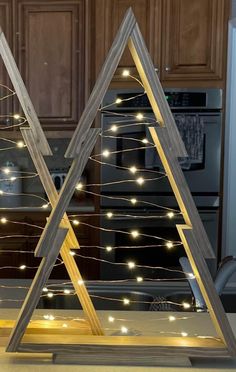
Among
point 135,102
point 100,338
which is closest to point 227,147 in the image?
point 135,102

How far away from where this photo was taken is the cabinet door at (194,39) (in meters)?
3.06

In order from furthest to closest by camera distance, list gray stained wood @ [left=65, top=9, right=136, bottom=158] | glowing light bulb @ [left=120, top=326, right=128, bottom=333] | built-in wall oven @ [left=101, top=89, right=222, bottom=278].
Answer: built-in wall oven @ [left=101, top=89, right=222, bottom=278] < glowing light bulb @ [left=120, top=326, right=128, bottom=333] < gray stained wood @ [left=65, top=9, right=136, bottom=158]

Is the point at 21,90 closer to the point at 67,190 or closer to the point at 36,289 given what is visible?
the point at 67,190

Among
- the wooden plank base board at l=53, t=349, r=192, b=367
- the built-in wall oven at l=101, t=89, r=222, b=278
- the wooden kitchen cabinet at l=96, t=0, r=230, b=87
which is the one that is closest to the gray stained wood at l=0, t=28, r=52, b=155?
the wooden plank base board at l=53, t=349, r=192, b=367

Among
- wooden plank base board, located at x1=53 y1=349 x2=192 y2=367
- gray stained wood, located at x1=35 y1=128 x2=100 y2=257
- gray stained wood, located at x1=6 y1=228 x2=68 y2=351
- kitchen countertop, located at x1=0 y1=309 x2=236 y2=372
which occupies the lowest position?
kitchen countertop, located at x1=0 y1=309 x2=236 y2=372

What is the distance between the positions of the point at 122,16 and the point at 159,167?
38.1 inches

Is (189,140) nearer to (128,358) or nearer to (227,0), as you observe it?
(227,0)

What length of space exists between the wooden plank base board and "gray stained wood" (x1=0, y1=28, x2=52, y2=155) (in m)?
0.36

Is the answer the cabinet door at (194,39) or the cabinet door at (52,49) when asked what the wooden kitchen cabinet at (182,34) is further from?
the cabinet door at (52,49)

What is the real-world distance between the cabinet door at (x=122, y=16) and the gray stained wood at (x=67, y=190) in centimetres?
238

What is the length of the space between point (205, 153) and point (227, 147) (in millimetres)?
155

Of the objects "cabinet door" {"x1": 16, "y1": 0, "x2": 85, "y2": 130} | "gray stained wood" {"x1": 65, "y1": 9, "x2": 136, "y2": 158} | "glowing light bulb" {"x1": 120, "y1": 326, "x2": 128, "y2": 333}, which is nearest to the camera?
"gray stained wood" {"x1": 65, "y1": 9, "x2": 136, "y2": 158}

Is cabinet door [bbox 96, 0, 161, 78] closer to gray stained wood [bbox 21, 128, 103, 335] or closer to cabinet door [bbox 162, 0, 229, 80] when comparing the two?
cabinet door [bbox 162, 0, 229, 80]

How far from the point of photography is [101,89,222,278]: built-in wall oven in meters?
3.03
